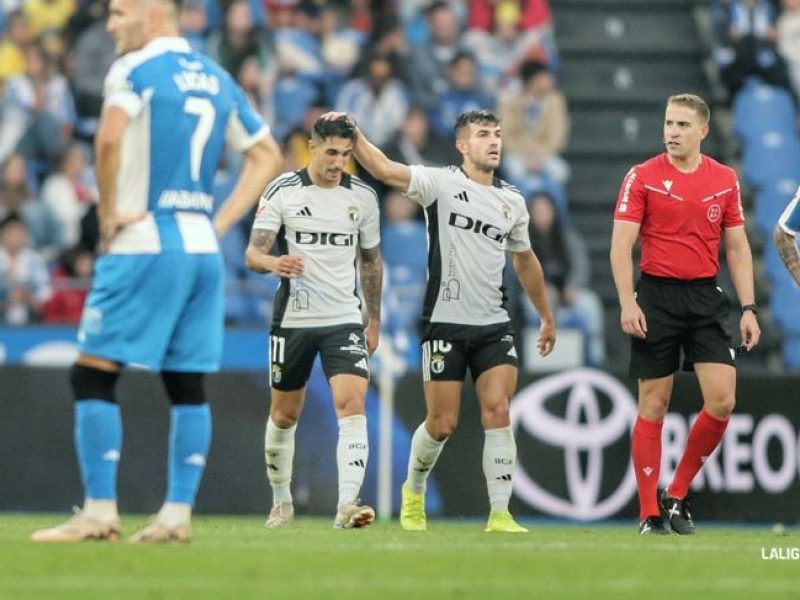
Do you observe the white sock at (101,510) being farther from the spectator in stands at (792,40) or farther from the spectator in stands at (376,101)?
the spectator in stands at (792,40)

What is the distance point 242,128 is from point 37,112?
35.4 feet

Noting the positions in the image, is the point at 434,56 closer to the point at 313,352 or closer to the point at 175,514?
the point at 313,352

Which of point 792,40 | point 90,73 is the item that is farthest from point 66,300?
point 792,40

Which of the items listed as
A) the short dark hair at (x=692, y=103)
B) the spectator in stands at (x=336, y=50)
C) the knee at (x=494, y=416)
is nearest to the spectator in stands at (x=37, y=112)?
the spectator in stands at (x=336, y=50)

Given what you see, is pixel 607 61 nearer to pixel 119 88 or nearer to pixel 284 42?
pixel 284 42

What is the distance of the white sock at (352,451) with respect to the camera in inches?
456

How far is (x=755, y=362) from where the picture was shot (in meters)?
20.0

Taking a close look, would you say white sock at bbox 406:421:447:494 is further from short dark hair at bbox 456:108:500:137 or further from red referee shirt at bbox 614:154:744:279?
short dark hair at bbox 456:108:500:137

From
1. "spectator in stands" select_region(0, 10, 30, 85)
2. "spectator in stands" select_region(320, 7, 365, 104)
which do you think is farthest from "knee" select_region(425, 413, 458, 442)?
"spectator in stands" select_region(0, 10, 30, 85)

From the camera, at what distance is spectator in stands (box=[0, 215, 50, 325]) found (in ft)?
57.6

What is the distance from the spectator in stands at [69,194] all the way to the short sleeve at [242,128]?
9.63 m

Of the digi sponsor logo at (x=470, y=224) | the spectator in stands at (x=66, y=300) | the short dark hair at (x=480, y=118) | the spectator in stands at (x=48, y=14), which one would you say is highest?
the spectator in stands at (x=48, y=14)

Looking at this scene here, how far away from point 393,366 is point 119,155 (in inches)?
290

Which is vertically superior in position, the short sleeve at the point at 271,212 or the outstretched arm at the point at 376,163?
the outstretched arm at the point at 376,163
